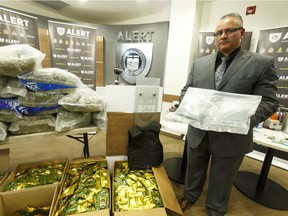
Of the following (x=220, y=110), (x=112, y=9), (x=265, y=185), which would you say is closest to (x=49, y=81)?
(x=220, y=110)

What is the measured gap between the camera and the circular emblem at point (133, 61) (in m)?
3.82

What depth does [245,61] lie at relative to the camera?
1097 millimetres

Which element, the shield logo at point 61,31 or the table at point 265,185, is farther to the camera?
the shield logo at point 61,31

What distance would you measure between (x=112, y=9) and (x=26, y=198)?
400cm

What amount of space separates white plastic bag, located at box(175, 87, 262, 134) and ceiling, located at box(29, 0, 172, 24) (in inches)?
119

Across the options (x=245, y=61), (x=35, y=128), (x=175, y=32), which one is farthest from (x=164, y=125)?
(x=175, y=32)

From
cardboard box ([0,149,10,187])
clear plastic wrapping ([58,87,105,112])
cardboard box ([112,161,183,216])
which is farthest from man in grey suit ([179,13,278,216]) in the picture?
cardboard box ([0,149,10,187])

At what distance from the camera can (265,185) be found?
6.41 ft

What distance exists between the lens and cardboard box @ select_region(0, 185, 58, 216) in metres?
1.07

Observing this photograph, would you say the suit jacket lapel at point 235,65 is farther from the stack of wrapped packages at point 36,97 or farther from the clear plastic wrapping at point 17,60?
the clear plastic wrapping at point 17,60

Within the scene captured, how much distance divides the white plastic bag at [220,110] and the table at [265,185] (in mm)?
919

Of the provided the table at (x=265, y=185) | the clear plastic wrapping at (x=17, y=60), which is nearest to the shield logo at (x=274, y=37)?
the table at (x=265, y=185)

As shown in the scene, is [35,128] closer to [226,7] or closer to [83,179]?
[83,179]

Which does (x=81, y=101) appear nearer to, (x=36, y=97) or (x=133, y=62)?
(x=36, y=97)
